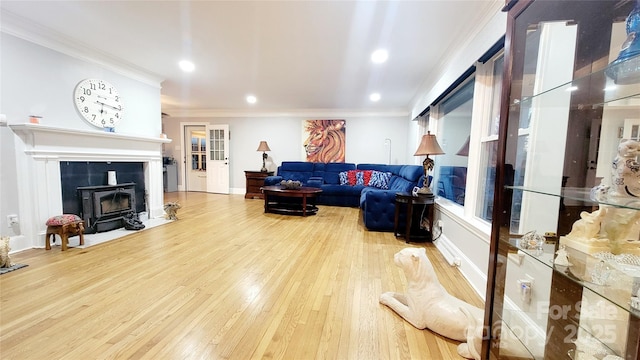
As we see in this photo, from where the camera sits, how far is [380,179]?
5.45 meters

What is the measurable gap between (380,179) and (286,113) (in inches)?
121

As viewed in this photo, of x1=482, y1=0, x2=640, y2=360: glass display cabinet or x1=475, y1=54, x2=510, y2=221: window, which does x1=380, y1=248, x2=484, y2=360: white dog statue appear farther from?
x1=475, y1=54, x2=510, y2=221: window

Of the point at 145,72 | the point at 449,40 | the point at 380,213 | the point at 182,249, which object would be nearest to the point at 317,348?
the point at 182,249

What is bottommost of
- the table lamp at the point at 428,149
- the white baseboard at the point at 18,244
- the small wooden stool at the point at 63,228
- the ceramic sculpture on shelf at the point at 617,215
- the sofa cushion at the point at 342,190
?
the white baseboard at the point at 18,244

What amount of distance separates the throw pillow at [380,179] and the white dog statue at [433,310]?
150 inches

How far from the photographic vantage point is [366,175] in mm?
5742

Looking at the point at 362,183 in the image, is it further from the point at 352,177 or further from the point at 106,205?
the point at 106,205

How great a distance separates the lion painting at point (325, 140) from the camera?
6.38 metres

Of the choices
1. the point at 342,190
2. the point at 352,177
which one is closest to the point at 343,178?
the point at 352,177

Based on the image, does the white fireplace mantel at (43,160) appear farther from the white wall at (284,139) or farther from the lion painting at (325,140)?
the lion painting at (325,140)

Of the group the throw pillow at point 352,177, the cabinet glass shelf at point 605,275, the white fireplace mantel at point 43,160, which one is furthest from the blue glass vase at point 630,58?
the throw pillow at point 352,177

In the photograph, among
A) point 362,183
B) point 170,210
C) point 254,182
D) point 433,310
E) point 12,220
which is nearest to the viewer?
point 433,310

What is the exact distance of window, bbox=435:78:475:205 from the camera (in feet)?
9.22

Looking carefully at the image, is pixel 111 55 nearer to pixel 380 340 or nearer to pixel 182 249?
pixel 182 249
